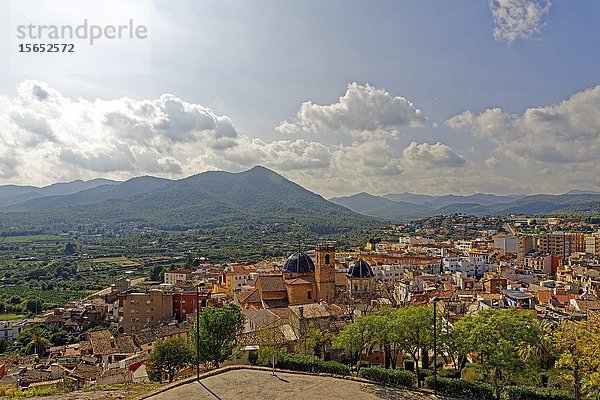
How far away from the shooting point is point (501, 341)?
802 inches

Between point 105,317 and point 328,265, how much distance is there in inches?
1363

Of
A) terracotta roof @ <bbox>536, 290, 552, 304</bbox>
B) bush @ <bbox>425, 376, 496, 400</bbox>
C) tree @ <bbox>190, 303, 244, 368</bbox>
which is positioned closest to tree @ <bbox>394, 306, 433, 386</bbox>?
bush @ <bbox>425, 376, 496, 400</bbox>

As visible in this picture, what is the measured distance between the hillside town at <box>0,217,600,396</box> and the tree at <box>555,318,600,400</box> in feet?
7.38

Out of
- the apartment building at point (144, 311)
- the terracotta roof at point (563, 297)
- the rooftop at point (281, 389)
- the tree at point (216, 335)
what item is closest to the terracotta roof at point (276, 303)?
the tree at point (216, 335)

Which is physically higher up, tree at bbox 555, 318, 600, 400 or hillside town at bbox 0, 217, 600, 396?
tree at bbox 555, 318, 600, 400

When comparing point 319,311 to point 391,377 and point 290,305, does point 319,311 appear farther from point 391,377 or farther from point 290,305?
point 391,377

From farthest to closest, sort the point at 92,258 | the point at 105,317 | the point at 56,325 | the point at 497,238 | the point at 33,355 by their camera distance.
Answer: the point at 92,258, the point at 497,238, the point at 105,317, the point at 56,325, the point at 33,355

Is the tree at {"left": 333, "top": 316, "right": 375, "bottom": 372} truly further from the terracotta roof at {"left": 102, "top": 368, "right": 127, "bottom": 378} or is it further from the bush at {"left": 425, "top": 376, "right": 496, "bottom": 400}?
the terracotta roof at {"left": 102, "top": 368, "right": 127, "bottom": 378}

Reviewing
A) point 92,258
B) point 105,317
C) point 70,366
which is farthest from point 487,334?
point 92,258

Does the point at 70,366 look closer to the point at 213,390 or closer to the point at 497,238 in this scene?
the point at 213,390

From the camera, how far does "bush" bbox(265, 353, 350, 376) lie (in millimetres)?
23562

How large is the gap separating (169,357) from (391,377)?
43.7 ft

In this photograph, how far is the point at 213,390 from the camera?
2047 cm

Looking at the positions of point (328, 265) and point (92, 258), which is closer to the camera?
point (328, 265)
